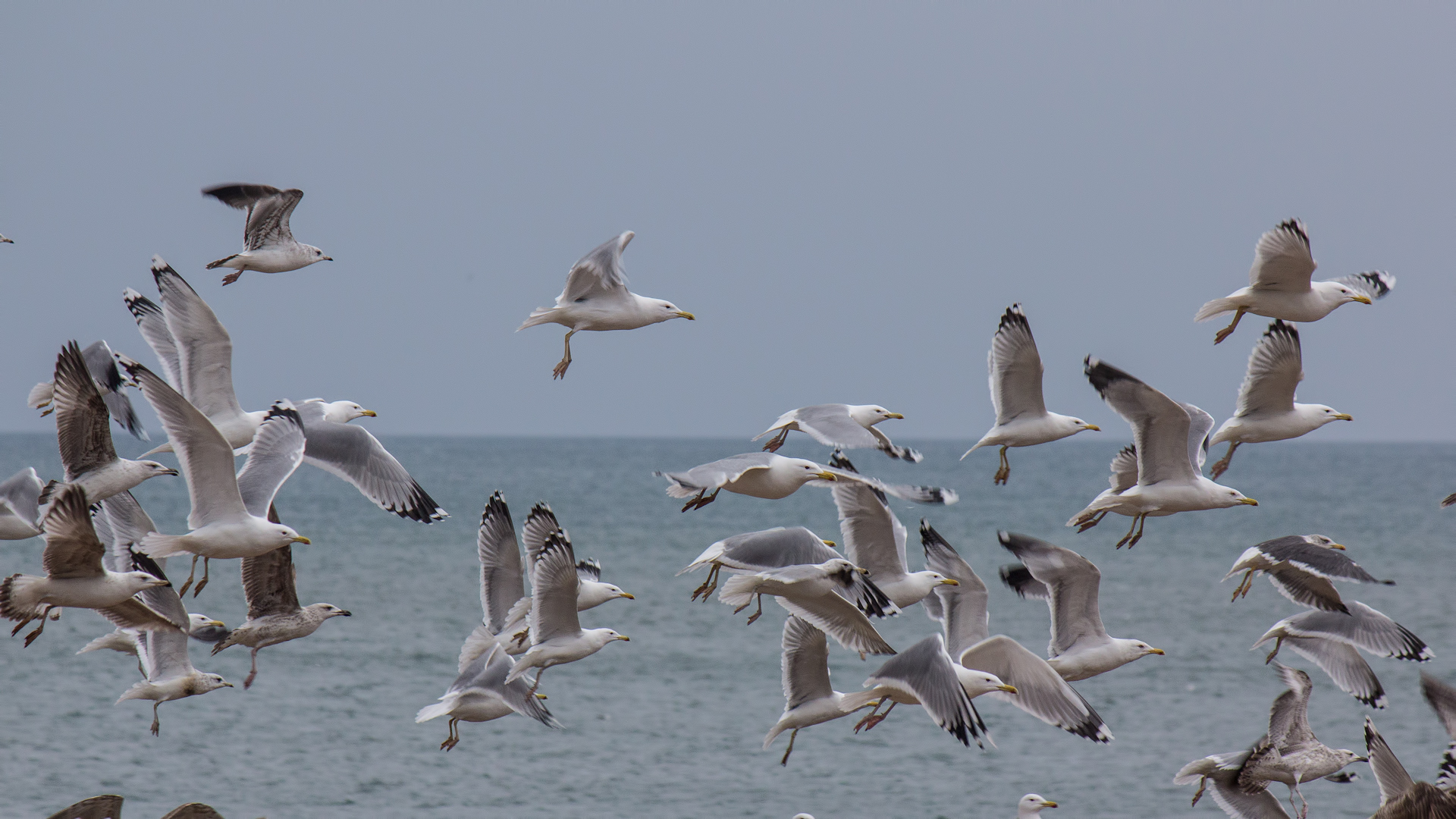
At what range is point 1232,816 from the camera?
31.1ft

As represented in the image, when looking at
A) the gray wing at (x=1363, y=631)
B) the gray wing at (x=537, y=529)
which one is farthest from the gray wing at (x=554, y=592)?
the gray wing at (x=1363, y=631)

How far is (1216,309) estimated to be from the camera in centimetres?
893

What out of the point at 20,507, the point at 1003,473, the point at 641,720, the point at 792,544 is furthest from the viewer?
the point at 641,720

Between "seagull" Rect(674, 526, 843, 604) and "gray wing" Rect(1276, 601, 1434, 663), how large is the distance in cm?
354

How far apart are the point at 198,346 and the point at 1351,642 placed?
7.71 m

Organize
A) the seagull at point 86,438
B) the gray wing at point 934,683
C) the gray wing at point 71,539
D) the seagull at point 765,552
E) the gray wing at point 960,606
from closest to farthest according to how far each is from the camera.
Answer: the gray wing at point 71,539, the gray wing at point 934,683, the seagull at point 86,438, the seagull at point 765,552, the gray wing at point 960,606

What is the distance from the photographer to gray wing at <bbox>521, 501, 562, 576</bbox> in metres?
8.49

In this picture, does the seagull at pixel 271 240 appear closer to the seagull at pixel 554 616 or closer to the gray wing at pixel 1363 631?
the seagull at pixel 554 616

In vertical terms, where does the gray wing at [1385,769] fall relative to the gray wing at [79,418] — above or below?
below

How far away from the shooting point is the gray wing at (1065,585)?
8891 millimetres

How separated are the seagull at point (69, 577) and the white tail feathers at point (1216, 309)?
6.20 metres

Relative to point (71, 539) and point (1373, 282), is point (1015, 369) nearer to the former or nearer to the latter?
point (1373, 282)

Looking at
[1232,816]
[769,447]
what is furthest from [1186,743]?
[769,447]

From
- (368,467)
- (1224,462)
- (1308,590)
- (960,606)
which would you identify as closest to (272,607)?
(368,467)
